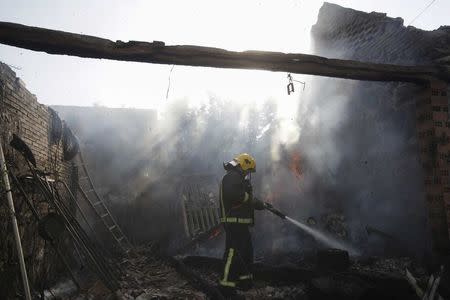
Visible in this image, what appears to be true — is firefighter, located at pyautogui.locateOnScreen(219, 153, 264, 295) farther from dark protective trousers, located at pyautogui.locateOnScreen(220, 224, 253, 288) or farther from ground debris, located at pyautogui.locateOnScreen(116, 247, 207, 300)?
ground debris, located at pyautogui.locateOnScreen(116, 247, 207, 300)

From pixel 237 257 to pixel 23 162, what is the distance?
384 cm

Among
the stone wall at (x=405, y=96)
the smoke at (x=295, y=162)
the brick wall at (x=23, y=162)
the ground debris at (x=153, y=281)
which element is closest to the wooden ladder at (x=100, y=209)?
the ground debris at (x=153, y=281)

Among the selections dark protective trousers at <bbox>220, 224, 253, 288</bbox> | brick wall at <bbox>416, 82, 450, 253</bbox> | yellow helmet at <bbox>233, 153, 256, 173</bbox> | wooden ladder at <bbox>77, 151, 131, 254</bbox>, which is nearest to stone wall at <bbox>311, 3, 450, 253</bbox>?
brick wall at <bbox>416, 82, 450, 253</bbox>

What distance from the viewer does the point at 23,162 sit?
219 inches

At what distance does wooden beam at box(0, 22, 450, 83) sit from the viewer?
4.09m

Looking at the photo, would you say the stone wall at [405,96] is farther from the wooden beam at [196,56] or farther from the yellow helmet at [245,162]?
the yellow helmet at [245,162]

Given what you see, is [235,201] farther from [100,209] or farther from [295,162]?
[100,209]

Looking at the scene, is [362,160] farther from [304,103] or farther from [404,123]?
[304,103]

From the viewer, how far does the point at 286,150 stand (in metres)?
11.4

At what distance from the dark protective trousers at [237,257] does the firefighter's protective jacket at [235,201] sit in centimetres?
13

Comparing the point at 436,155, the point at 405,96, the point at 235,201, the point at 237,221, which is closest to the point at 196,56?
the point at 235,201

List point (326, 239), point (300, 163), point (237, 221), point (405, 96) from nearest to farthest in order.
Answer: point (237, 221) → point (405, 96) → point (326, 239) → point (300, 163)

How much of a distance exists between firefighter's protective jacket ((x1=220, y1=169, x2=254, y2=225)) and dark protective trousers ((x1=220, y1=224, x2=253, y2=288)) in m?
0.13

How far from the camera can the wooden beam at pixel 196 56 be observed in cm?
409
